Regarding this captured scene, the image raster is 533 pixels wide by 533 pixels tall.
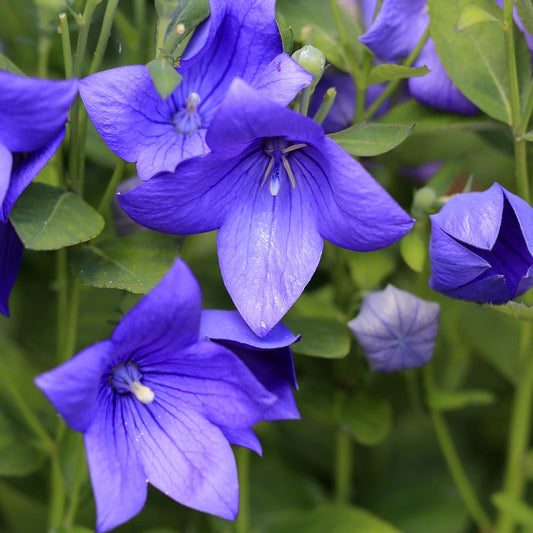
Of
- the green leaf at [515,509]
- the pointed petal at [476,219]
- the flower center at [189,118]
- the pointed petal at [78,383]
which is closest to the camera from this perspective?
the pointed petal at [78,383]

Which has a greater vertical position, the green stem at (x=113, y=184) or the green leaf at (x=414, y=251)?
the green stem at (x=113, y=184)

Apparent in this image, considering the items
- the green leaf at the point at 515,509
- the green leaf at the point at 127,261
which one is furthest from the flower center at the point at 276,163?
the green leaf at the point at 515,509

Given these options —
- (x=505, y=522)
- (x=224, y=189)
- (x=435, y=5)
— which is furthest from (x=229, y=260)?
(x=505, y=522)

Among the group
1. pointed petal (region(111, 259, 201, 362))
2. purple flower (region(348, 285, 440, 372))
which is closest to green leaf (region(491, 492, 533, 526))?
purple flower (region(348, 285, 440, 372))

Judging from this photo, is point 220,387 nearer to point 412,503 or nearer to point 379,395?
point 379,395

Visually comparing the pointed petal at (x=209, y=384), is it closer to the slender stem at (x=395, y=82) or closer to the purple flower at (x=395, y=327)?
the purple flower at (x=395, y=327)

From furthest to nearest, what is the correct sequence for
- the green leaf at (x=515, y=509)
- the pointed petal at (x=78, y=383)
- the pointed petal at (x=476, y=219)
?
the green leaf at (x=515, y=509) < the pointed petal at (x=476, y=219) < the pointed petal at (x=78, y=383)

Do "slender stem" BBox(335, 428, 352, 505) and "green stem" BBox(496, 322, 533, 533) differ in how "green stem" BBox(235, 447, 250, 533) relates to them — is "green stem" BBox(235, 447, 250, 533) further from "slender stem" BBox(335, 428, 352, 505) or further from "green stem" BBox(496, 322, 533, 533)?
"green stem" BBox(496, 322, 533, 533)
